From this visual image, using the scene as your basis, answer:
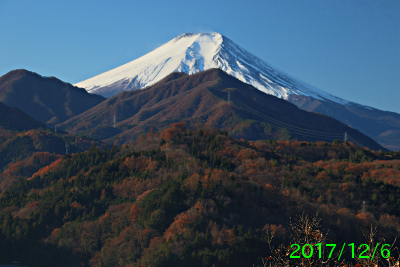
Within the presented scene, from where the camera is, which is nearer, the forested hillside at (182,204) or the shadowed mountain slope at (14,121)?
the forested hillside at (182,204)

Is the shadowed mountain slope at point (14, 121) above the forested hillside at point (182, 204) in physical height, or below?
above

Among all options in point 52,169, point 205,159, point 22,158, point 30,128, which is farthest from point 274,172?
point 30,128

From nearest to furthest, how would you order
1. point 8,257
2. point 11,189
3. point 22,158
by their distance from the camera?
1. point 8,257
2. point 11,189
3. point 22,158

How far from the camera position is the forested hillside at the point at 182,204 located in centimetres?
6931

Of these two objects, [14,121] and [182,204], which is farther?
[14,121]

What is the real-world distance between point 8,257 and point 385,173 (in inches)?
2716

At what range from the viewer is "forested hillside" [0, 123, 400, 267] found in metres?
69.3

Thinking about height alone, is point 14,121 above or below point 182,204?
above

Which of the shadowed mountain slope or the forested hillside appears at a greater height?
the shadowed mountain slope

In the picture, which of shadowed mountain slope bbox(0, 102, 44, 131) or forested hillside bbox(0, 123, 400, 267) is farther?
shadowed mountain slope bbox(0, 102, 44, 131)

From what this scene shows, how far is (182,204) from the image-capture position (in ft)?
257

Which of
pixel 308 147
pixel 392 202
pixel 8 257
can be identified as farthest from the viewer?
pixel 308 147

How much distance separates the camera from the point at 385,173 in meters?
103

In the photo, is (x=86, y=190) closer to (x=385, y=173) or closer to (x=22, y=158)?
(x=385, y=173)
